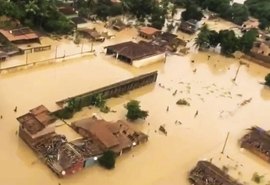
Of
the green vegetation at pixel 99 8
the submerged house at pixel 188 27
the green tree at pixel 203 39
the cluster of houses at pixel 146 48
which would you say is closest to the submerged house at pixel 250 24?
the submerged house at pixel 188 27

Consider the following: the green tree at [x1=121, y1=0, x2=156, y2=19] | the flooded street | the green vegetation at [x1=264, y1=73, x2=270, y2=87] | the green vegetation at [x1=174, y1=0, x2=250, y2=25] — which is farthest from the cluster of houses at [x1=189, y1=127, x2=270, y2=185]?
the green vegetation at [x1=174, y1=0, x2=250, y2=25]

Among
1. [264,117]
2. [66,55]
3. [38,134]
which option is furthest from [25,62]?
[264,117]

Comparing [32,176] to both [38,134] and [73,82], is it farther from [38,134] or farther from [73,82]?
[73,82]

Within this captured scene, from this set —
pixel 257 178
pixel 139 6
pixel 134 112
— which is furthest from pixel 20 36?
pixel 257 178

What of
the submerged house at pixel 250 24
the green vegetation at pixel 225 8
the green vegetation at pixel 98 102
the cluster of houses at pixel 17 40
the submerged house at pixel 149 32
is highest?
the green vegetation at pixel 225 8

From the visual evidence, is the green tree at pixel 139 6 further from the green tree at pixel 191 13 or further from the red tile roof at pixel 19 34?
the red tile roof at pixel 19 34

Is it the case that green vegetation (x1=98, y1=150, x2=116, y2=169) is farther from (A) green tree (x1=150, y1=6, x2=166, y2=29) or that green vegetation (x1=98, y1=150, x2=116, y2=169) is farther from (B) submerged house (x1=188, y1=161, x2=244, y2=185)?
(A) green tree (x1=150, y1=6, x2=166, y2=29)
